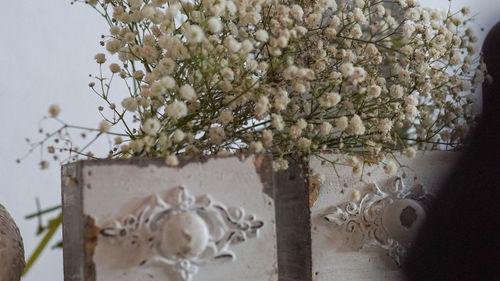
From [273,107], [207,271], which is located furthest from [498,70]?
[207,271]

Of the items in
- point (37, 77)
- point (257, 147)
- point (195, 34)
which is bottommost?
point (257, 147)

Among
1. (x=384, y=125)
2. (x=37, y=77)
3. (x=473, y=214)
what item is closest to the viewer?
(x=473, y=214)

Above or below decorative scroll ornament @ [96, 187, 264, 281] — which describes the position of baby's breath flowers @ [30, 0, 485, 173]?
above

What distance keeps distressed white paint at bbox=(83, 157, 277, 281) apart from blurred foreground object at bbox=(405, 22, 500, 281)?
18 centimetres

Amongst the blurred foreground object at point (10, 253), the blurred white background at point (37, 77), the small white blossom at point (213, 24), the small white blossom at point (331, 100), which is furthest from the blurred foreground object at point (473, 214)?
the blurred white background at point (37, 77)

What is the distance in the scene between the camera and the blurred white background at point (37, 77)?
1.37 meters

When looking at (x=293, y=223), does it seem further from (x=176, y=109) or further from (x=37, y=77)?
(x=37, y=77)

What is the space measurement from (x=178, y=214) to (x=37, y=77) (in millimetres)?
944

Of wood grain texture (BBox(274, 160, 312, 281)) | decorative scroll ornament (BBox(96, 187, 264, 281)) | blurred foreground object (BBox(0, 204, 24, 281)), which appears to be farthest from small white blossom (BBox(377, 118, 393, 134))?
blurred foreground object (BBox(0, 204, 24, 281))

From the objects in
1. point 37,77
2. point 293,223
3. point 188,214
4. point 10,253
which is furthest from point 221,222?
point 37,77

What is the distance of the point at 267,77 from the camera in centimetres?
69

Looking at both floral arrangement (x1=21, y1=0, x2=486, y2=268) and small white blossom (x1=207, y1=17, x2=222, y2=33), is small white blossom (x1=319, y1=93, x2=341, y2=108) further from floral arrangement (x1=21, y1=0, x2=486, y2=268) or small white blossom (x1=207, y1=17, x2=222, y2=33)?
small white blossom (x1=207, y1=17, x2=222, y2=33)

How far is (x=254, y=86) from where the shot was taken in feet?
2.15

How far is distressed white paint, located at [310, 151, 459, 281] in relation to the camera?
727 millimetres
